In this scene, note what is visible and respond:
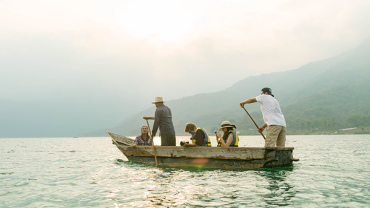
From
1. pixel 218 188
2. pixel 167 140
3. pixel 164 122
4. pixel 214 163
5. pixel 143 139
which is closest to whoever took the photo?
pixel 218 188

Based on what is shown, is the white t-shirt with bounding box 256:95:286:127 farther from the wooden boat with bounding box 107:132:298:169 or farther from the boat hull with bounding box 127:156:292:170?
the boat hull with bounding box 127:156:292:170

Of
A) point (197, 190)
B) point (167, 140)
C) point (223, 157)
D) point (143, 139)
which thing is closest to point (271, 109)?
point (223, 157)

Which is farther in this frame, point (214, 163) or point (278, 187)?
point (214, 163)

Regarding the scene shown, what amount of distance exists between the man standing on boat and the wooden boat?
72 centimetres

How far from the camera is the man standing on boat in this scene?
1298cm

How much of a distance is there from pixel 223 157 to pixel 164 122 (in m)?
3.47

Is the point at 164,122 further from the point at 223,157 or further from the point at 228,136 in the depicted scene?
the point at 223,157

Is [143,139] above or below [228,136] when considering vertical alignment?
below

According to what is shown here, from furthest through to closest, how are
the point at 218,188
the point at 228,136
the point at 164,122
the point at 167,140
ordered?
the point at 167,140
the point at 164,122
the point at 228,136
the point at 218,188

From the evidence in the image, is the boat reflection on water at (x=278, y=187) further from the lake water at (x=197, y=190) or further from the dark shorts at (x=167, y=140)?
the dark shorts at (x=167, y=140)

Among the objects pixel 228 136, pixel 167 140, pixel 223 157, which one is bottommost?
pixel 223 157

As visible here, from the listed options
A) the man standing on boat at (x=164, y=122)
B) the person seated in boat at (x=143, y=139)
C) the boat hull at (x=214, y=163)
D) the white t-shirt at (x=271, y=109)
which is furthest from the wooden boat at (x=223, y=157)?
the person seated in boat at (x=143, y=139)

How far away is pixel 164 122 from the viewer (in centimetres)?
1316

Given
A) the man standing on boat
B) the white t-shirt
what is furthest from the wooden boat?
the white t-shirt
